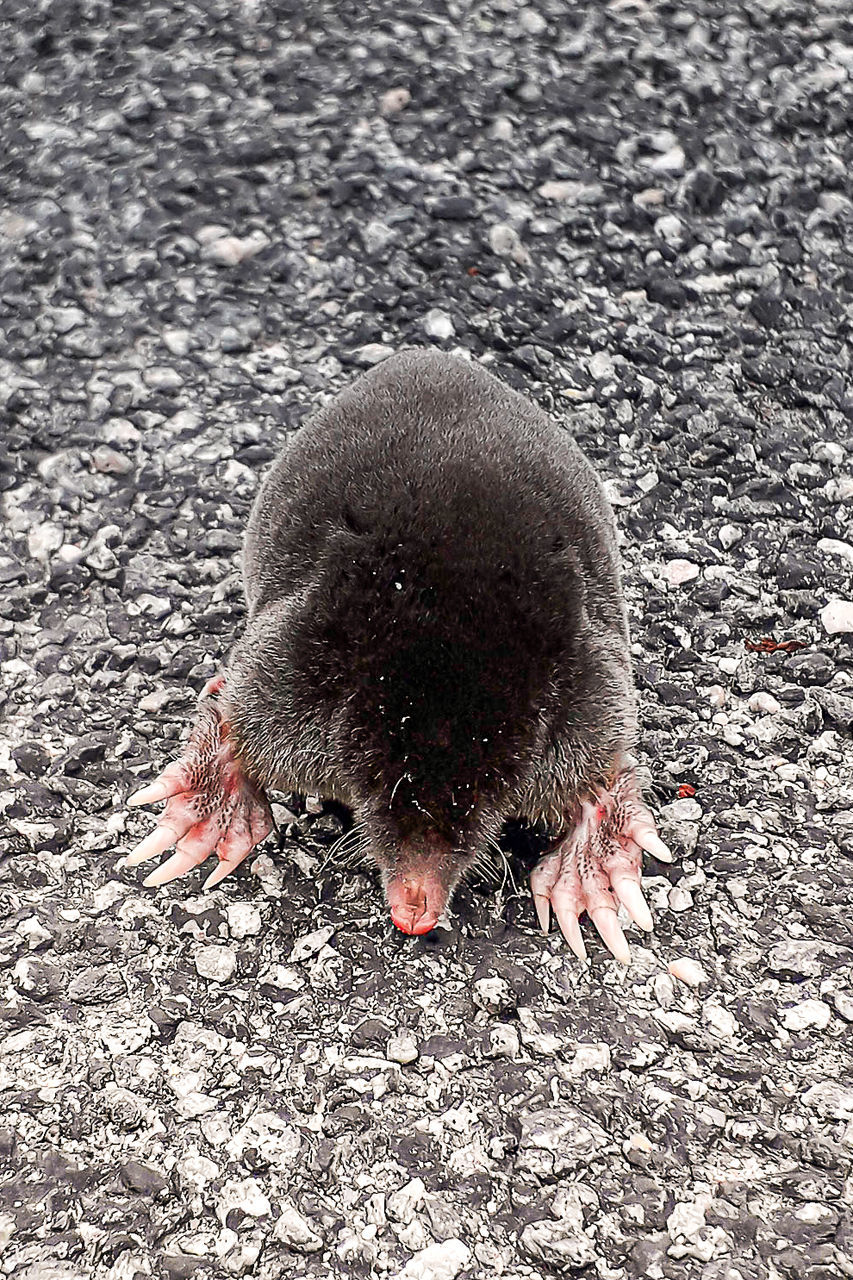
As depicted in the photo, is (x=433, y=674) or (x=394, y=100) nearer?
(x=433, y=674)

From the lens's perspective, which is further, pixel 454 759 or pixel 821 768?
pixel 821 768

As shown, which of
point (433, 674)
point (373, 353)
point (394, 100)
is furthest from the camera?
point (394, 100)

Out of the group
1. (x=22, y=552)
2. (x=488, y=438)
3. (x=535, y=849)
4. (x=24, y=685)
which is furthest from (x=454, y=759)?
(x=22, y=552)

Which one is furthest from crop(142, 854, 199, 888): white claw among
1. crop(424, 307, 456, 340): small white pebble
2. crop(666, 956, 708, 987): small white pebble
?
crop(424, 307, 456, 340): small white pebble

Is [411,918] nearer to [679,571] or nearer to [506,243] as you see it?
[679,571]

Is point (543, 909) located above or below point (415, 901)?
below

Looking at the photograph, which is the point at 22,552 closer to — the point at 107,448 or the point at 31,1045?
the point at 107,448

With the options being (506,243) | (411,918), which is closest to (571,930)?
(411,918)

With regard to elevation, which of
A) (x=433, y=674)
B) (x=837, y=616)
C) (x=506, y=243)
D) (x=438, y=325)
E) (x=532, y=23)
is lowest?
(x=837, y=616)
